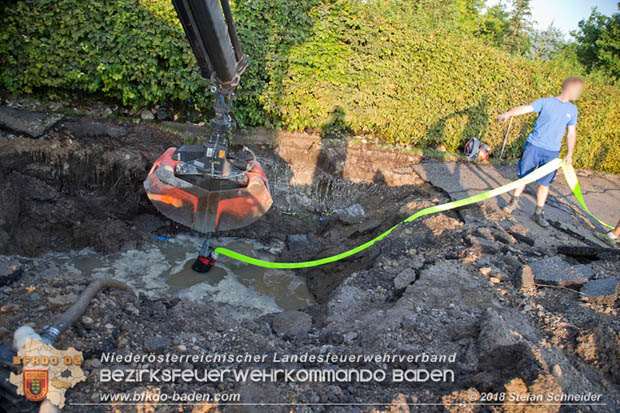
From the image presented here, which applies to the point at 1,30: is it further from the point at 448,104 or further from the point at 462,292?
the point at 448,104

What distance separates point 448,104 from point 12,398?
820 cm

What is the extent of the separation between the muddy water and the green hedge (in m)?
2.44

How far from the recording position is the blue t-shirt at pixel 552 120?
5793 mm

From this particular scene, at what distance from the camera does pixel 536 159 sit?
6070 millimetres

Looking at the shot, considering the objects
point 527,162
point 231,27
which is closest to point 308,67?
point 231,27

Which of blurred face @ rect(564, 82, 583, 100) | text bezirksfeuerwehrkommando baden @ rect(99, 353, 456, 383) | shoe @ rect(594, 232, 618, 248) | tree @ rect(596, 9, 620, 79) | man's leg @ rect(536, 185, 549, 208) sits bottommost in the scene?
text bezirksfeuerwehrkommando baden @ rect(99, 353, 456, 383)

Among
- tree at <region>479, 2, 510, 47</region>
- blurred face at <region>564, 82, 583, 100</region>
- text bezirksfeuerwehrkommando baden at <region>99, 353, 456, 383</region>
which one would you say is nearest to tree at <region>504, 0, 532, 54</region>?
tree at <region>479, 2, 510, 47</region>

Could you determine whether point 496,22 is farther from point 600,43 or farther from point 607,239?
point 607,239

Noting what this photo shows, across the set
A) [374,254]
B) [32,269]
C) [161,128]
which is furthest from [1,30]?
[374,254]

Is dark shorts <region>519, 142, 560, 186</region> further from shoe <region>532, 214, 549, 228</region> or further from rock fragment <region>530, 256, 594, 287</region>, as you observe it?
rock fragment <region>530, 256, 594, 287</region>

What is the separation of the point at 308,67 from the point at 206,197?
12.3 feet

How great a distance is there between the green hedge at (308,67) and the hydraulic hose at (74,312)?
375 centimetres

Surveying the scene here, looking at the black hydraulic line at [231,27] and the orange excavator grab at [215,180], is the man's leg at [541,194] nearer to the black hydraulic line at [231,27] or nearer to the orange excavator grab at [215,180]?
the orange excavator grab at [215,180]

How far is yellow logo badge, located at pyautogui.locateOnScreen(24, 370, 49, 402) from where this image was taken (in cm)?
237
